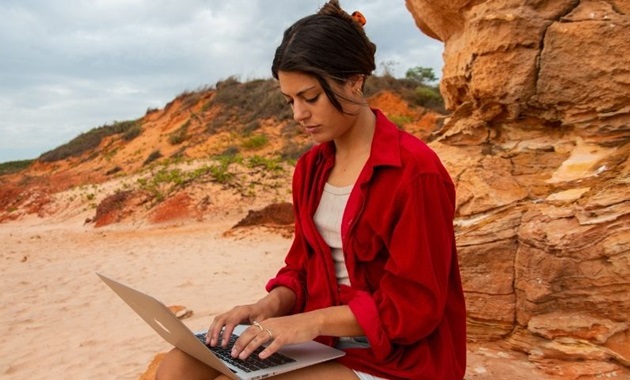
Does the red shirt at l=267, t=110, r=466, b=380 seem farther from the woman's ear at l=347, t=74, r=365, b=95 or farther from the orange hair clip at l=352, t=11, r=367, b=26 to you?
the orange hair clip at l=352, t=11, r=367, b=26

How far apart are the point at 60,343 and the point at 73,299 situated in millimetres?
1514

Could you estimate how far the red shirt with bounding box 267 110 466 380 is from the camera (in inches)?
59.4

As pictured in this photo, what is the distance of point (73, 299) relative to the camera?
580 centimetres

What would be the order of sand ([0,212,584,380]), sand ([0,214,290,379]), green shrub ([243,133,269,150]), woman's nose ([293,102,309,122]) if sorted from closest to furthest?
woman's nose ([293,102,309,122]) → sand ([0,212,584,380]) → sand ([0,214,290,379]) → green shrub ([243,133,269,150])

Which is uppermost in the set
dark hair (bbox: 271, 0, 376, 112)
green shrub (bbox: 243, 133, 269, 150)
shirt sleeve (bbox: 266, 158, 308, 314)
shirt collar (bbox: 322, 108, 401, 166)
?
green shrub (bbox: 243, 133, 269, 150)

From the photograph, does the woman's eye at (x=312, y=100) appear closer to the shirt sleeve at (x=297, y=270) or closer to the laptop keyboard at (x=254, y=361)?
the shirt sleeve at (x=297, y=270)

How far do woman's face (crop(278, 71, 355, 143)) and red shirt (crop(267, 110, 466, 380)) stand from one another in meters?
0.13

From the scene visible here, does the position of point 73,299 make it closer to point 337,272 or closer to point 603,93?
point 337,272

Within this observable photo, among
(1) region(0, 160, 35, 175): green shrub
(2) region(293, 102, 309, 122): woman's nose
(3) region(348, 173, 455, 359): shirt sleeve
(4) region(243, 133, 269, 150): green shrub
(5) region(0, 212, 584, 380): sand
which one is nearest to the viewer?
(3) region(348, 173, 455, 359): shirt sleeve

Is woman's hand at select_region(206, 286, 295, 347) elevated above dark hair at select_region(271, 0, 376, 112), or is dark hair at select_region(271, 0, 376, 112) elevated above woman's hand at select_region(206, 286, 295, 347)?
dark hair at select_region(271, 0, 376, 112)

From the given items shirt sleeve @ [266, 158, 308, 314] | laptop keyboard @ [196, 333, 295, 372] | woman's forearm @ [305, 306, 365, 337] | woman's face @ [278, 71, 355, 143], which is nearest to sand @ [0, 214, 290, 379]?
shirt sleeve @ [266, 158, 308, 314]

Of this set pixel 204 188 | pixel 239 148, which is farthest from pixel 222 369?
pixel 239 148

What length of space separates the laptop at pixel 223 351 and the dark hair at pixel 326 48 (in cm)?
74

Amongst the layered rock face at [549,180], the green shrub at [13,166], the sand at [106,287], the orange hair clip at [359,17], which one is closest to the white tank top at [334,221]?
the orange hair clip at [359,17]
